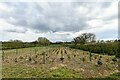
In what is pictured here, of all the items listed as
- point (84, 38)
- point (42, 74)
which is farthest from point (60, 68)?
point (84, 38)

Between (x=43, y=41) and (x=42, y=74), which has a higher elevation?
(x=43, y=41)

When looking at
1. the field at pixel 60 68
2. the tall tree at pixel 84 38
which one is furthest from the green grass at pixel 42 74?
the tall tree at pixel 84 38

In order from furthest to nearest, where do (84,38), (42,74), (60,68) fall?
(84,38)
(60,68)
(42,74)

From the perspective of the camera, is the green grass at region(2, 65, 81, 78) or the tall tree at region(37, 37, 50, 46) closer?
the green grass at region(2, 65, 81, 78)

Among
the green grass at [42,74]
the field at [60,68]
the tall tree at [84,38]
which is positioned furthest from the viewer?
the tall tree at [84,38]

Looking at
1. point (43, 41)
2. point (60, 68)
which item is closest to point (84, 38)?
point (43, 41)

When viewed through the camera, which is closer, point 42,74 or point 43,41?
point 42,74

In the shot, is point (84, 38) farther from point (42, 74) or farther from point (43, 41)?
point (42, 74)

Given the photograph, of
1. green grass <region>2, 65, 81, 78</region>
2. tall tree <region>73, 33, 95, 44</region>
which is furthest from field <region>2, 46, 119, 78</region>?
tall tree <region>73, 33, 95, 44</region>

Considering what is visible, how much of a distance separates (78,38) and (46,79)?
76216 mm

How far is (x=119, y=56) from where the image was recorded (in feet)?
61.2

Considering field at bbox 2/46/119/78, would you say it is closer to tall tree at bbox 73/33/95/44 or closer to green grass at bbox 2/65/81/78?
green grass at bbox 2/65/81/78

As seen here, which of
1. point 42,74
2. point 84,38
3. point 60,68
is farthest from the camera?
point 84,38

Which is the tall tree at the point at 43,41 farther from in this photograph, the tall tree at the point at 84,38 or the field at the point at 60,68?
the field at the point at 60,68
